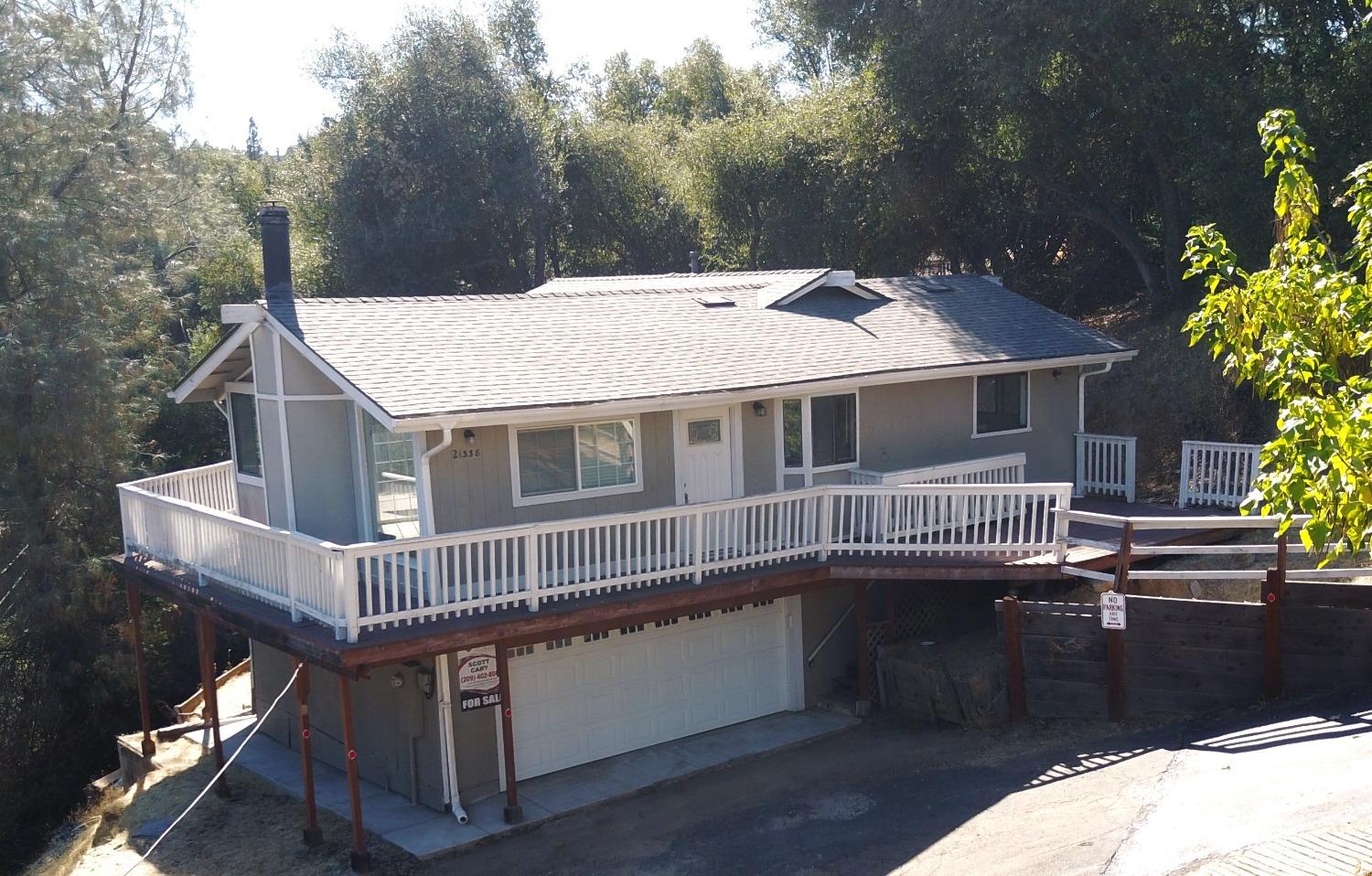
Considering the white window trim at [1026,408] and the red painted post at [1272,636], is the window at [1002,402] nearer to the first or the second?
the white window trim at [1026,408]

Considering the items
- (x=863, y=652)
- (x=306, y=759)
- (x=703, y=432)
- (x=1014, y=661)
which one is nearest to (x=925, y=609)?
(x=863, y=652)

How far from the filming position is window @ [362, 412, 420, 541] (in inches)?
530

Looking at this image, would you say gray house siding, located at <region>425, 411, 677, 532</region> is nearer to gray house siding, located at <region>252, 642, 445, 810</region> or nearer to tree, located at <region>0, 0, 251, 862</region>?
gray house siding, located at <region>252, 642, 445, 810</region>

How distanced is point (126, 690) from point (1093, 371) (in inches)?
753

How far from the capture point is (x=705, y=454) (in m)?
14.8

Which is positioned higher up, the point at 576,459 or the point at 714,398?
the point at 714,398

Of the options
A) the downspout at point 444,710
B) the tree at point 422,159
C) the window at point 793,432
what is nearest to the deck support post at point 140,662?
the downspout at point 444,710

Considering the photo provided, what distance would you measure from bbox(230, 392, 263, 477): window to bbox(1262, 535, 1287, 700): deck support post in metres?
12.6

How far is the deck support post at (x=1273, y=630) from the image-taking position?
41.3 ft

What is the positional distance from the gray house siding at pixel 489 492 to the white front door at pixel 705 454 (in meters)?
0.49

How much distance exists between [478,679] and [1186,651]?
794 centimetres

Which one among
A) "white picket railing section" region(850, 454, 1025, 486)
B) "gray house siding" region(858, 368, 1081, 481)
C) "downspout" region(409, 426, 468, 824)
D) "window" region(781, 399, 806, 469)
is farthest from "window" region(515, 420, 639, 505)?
"gray house siding" region(858, 368, 1081, 481)

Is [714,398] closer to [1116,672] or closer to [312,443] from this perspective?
[312,443]

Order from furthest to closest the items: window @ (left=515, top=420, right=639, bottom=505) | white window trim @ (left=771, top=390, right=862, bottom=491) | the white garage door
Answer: white window trim @ (left=771, top=390, right=862, bottom=491) < the white garage door < window @ (left=515, top=420, right=639, bottom=505)
